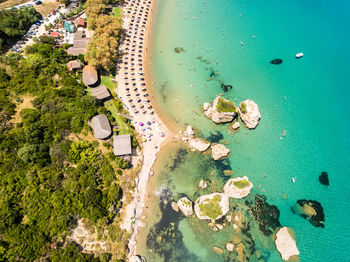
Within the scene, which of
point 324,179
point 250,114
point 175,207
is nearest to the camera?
point 175,207

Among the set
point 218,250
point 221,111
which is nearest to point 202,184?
point 218,250

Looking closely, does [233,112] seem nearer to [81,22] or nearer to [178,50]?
[178,50]

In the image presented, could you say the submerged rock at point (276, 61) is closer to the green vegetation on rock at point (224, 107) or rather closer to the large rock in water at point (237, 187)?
the green vegetation on rock at point (224, 107)

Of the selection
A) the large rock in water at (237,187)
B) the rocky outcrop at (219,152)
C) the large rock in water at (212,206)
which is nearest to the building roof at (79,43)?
the rocky outcrop at (219,152)

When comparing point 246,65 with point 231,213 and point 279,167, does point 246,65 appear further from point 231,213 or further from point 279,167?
point 231,213

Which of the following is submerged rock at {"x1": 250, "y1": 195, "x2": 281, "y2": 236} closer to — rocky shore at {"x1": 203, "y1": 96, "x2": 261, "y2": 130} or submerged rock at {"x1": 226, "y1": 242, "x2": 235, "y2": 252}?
submerged rock at {"x1": 226, "y1": 242, "x2": 235, "y2": 252}

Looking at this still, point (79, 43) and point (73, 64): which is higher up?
point (79, 43)
